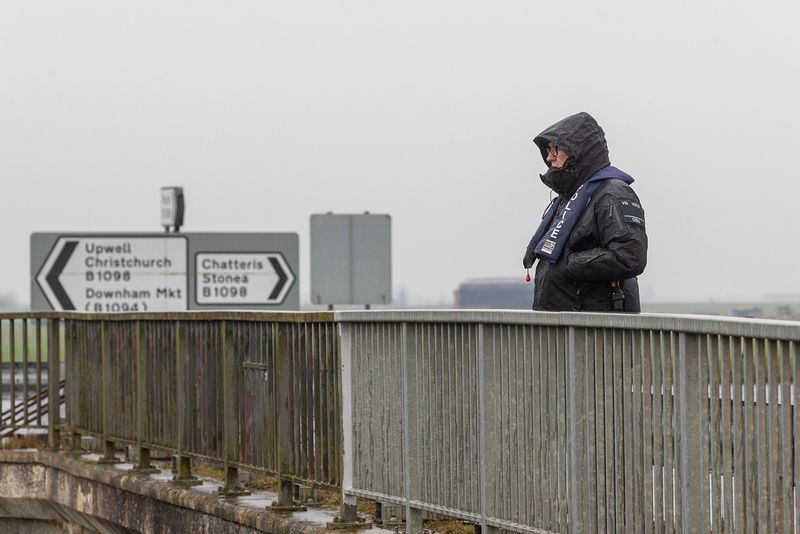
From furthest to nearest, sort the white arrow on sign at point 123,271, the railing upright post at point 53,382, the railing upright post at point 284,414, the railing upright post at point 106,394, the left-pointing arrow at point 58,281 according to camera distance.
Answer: the white arrow on sign at point 123,271 < the left-pointing arrow at point 58,281 < the railing upright post at point 53,382 < the railing upright post at point 106,394 < the railing upright post at point 284,414

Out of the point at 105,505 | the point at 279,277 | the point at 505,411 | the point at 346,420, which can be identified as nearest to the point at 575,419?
the point at 505,411

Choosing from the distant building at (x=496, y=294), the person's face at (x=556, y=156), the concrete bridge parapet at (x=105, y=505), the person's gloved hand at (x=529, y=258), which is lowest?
the concrete bridge parapet at (x=105, y=505)

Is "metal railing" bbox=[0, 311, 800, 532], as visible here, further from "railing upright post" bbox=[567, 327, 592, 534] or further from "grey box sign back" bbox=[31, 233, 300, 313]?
"grey box sign back" bbox=[31, 233, 300, 313]

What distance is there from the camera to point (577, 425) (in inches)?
250

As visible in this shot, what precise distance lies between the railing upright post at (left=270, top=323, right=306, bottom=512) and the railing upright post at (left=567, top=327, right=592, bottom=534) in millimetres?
2710

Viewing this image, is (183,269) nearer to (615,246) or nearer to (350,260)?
(350,260)

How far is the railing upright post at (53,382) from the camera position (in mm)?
13312

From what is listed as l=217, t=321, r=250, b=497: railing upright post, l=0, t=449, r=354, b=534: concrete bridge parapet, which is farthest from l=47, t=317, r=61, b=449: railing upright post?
l=217, t=321, r=250, b=497: railing upright post

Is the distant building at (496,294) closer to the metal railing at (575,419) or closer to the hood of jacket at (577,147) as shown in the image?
the metal railing at (575,419)

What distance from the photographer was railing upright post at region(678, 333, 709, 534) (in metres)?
5.38

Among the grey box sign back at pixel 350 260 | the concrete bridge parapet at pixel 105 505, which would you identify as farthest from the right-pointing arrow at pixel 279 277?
the concrete bridge parapet at pixel 105 505

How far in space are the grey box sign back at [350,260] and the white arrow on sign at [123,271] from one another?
150 centimetres

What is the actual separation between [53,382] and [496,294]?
20465mm

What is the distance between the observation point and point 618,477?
6020 mm
